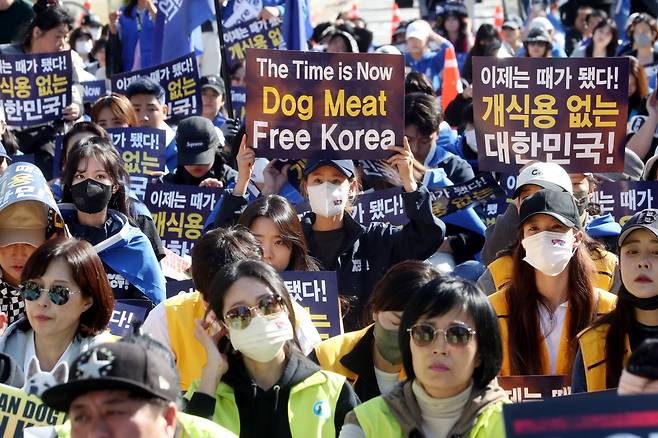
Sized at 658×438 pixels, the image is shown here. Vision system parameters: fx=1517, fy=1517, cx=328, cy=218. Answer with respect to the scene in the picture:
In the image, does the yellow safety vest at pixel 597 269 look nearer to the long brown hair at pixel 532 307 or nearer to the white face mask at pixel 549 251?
the long brown hair at pixel 532 307

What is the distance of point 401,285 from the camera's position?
592 cm

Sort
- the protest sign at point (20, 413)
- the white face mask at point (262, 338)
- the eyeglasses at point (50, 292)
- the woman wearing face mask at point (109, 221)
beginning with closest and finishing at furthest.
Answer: the protest sign at point (20, 413), the white face mask at point (262, 338), the eyeglasses at point (50, 292), the woman wearing face mask at point (109, 221)

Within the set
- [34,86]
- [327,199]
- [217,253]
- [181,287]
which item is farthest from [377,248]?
[34,86]

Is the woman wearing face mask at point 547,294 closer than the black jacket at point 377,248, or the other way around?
the woman wearing face mask at point 547,294

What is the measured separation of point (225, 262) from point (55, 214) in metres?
1.32

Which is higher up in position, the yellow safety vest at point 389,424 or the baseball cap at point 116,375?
the baseball cap at point 116,375

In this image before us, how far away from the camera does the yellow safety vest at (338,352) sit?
6066mm

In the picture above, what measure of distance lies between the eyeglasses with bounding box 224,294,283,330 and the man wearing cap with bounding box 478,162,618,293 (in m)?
1.73

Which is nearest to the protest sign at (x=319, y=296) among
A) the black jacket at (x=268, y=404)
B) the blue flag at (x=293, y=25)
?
the black jacket at (x=268, y=404)

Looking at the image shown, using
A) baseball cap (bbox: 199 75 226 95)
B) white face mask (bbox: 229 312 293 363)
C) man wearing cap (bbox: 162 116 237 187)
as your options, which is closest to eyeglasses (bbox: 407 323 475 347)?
white face mask (bbox: 229 312 293 363)

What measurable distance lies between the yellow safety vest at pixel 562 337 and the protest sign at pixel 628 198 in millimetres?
2050

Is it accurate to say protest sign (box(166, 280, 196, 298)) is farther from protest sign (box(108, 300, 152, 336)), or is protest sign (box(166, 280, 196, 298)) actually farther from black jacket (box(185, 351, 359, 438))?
black jacket (box(185, 351, 359, 438))

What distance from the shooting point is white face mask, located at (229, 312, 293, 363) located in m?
5.38

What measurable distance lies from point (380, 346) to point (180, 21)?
7950 mm
